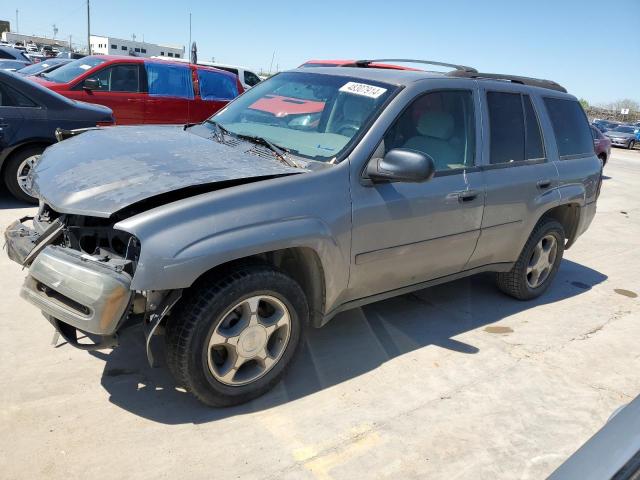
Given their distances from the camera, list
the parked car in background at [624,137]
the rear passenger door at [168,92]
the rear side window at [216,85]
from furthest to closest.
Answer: the parked car in background at [624,137] → the rear side window at [216,85] → the rear passenger door at [168,92]

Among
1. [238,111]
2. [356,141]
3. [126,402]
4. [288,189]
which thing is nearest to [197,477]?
[126,402]

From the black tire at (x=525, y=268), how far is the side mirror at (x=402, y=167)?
1.97 metres

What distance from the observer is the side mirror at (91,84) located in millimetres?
8696

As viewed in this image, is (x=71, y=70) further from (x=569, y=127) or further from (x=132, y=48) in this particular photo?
(x=132, y=48)

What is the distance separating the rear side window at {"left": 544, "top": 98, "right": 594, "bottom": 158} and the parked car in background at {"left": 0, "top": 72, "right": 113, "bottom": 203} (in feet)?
17.2

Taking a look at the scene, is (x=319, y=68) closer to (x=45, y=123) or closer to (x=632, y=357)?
(x=632, y=357)

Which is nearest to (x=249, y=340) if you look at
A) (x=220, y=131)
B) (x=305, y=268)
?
(x=305, y=268)

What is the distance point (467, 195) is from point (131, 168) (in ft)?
7.15

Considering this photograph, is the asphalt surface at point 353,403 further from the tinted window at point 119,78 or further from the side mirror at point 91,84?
the tinted window at point 119,78

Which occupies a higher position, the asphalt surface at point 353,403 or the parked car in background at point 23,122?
the parked car in background at point 23,122

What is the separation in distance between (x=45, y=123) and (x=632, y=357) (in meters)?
6.24

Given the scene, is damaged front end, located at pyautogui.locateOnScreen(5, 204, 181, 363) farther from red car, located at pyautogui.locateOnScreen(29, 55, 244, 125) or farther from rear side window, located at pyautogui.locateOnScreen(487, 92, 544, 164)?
red car, located at pyautogui.locateOnScreen(29, 55, 244, 125)

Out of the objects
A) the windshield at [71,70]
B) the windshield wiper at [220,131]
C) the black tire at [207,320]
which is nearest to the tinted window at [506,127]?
the windshield wiper at [220,131]

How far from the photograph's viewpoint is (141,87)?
920 centimetres
